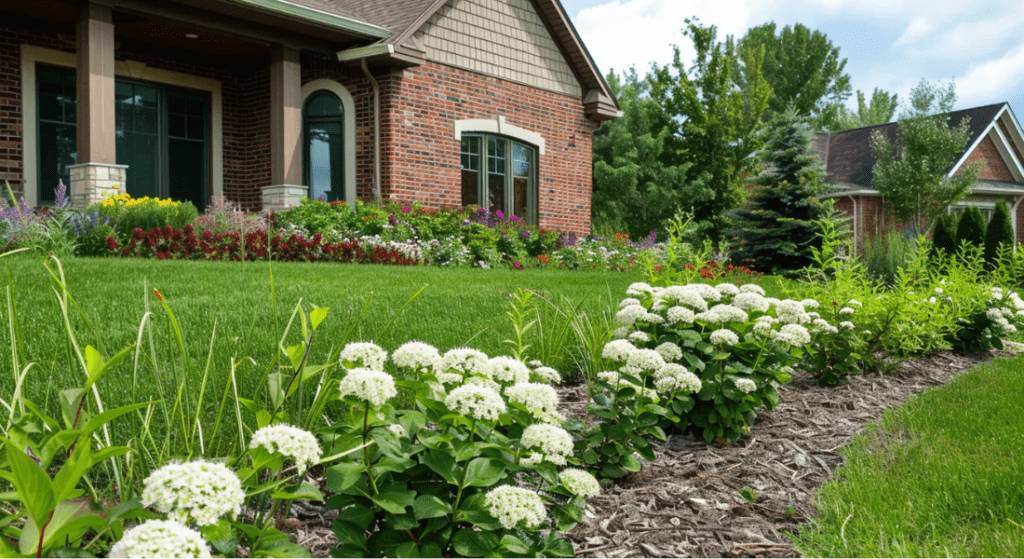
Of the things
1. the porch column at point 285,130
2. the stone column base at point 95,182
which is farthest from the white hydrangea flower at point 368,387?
the porch column at point 285,130

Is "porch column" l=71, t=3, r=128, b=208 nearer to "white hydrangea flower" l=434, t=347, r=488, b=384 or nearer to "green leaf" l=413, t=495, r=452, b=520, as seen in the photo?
"white hydrangea flower" l=434, t=347, r=488, b=384

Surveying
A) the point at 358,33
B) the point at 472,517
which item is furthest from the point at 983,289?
the point at 358,33

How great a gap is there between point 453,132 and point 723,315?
971 cm

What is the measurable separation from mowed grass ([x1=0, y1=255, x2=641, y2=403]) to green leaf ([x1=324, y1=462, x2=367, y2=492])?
64 cm

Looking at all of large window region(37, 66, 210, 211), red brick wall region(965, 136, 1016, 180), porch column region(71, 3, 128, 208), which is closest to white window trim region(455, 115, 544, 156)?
large window region(37, 66, 210, 211)

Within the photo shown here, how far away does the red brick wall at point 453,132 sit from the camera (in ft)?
36.6

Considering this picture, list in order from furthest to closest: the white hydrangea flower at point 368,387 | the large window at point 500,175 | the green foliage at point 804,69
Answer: the green foliage at point 804,69 < the large window at point 500,175 < the white hydrangea flower at point 368,387

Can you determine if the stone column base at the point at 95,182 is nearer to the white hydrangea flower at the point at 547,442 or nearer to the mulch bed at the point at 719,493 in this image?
the mulch bed at the point at 719,493

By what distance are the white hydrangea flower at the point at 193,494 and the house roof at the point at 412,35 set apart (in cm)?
979

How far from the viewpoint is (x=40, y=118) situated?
10156 mm

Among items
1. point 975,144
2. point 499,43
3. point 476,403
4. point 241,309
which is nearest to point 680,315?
point 476,403

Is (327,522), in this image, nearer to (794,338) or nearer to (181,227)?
(794,338)

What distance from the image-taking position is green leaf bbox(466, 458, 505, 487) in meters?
1.61

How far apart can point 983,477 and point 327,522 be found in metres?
2.29
